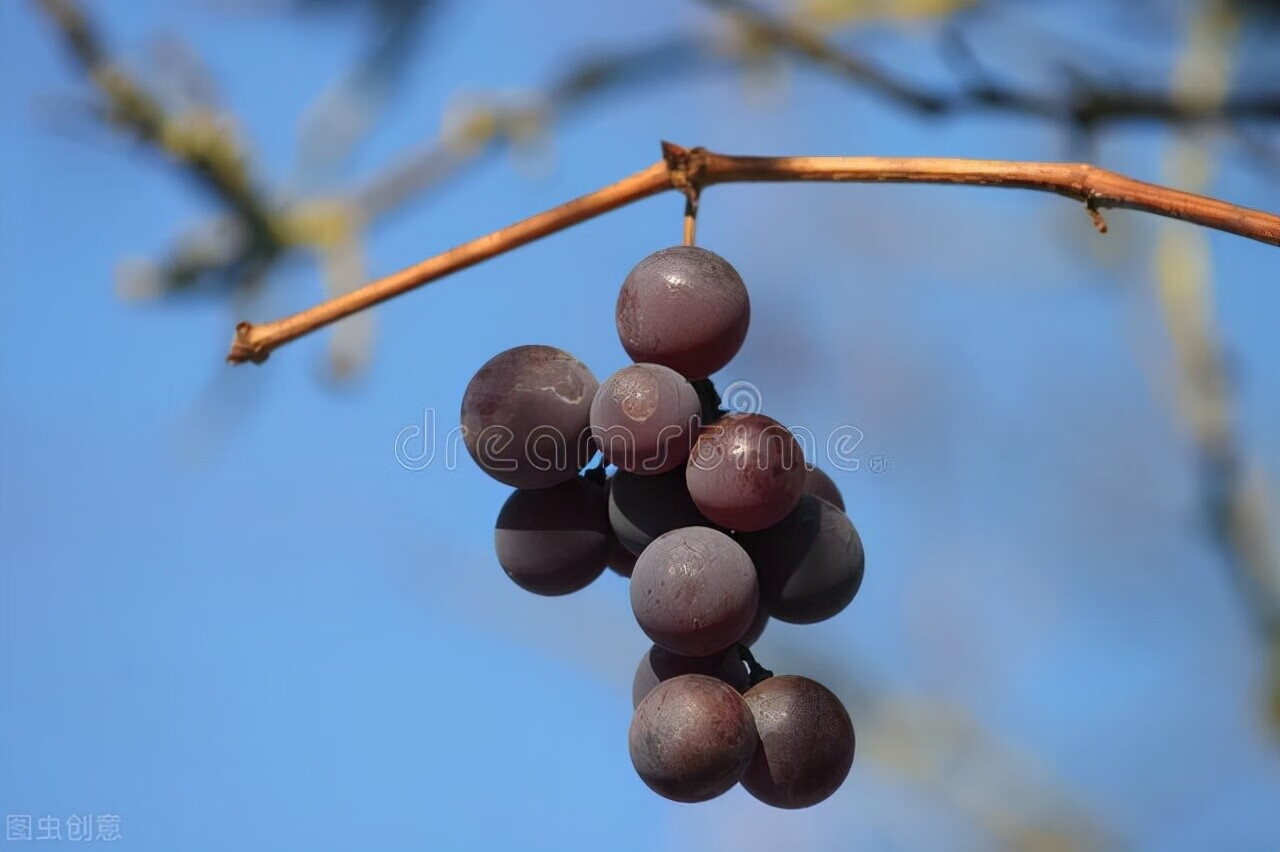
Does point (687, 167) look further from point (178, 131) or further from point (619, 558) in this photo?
point (178, 131)

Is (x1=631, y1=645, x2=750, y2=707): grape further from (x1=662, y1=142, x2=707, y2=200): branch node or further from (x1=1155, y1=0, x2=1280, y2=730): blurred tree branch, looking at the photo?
(x1=1155, y1=0, x2=1280, y2=730): blurred tree branch

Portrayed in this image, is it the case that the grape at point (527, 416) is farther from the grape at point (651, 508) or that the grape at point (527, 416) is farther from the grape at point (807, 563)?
the grape at point (807, 563)

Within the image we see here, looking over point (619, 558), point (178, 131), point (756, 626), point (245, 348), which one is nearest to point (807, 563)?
point (756, 626)

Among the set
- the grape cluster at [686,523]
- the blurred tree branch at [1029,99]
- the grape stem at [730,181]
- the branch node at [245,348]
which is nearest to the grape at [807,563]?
the grape cluster at [686,523]

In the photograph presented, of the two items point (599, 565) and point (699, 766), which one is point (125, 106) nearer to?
point (599, 565)

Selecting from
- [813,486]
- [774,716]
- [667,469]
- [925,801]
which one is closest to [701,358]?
[667,469]

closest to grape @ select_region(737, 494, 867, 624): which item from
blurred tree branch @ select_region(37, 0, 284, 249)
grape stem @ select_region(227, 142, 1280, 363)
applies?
grape stem @ select_region(227, 142, 1280, 363)

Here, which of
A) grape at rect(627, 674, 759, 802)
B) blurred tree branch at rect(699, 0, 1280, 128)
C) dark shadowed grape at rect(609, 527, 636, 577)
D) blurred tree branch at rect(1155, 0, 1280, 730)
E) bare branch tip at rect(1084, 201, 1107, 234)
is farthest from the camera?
blurred tree branch at rect(1155, 0, 1280, 730)
